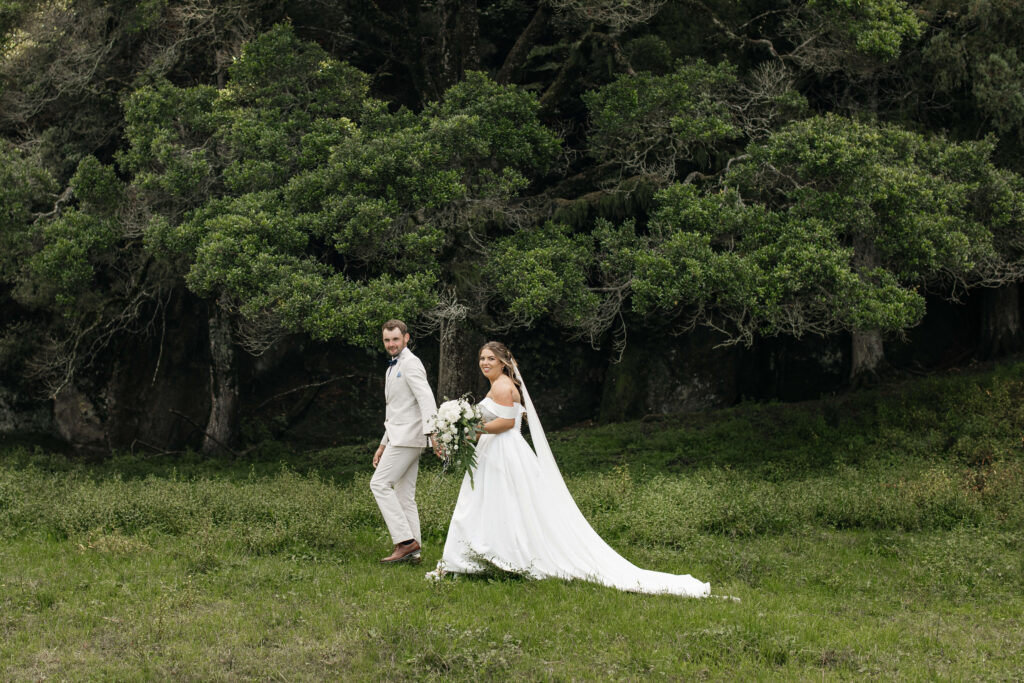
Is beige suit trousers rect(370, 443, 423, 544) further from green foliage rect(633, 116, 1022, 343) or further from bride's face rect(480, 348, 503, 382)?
green foliage rect(633, 116, 1022, 343)

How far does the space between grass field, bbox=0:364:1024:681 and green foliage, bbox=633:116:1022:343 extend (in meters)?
2.43

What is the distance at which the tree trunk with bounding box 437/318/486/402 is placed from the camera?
17781mm

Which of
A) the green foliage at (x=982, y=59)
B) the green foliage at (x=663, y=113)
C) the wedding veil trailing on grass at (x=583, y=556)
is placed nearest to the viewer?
the wedding veil trailing on grass at (x=583, y=556)

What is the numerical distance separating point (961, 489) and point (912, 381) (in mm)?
5979

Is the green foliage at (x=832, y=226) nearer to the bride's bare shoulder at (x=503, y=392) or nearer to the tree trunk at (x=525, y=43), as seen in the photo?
the tree trunk at (x=525, y=43)

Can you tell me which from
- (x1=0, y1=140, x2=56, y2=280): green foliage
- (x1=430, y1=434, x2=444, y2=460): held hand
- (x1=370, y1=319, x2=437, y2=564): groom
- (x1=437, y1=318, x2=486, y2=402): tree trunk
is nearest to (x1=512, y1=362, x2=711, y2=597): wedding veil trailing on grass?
(x1=430, y1=434, x2=444, y2=460): held hand

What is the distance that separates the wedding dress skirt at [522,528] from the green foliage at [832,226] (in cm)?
597

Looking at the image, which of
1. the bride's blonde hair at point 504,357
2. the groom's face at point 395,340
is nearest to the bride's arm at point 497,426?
the bride's blonde hair at point 504,357

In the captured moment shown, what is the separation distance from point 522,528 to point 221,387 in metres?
12.4

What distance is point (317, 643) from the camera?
6.52 meters

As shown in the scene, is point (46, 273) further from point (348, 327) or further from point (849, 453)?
point (849, 453)

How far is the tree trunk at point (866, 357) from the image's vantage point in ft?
59.2

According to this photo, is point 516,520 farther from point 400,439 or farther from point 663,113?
point 663,113

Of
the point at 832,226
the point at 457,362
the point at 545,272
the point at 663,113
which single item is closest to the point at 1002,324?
the point at 832,226
